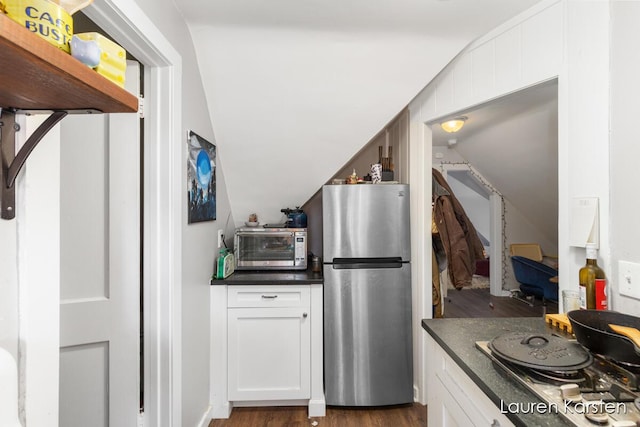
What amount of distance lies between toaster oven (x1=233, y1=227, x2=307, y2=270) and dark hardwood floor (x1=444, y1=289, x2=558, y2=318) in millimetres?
2283

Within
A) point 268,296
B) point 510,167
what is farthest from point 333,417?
point 510,167

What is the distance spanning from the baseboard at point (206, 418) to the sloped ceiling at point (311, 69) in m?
1.50

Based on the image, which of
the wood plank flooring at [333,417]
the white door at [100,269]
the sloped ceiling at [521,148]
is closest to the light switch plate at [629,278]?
the sloped ceiling at [521,148]

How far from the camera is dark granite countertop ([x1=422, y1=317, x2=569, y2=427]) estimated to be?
0.62 metres

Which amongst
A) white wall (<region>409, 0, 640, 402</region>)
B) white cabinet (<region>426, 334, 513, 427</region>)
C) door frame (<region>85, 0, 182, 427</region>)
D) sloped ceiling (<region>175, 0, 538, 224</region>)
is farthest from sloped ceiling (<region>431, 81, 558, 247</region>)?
door frame (<region>85, 0, 182, 427</region>)

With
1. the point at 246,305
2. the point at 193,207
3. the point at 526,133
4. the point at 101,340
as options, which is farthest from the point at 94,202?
the point at 526,133

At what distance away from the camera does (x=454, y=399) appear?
932 mm

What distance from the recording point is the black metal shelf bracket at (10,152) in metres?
0.55

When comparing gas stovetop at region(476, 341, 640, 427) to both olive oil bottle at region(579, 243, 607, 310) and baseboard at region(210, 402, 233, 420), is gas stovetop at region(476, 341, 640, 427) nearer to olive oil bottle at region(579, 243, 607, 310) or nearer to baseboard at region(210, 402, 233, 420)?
olive oil bottle at region(579, 243, 607, 310)

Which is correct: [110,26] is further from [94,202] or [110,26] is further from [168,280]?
[168,280]

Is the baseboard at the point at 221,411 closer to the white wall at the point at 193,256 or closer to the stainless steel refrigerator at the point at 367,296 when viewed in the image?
the white wall at the point at 193,256

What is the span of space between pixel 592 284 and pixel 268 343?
174 cm

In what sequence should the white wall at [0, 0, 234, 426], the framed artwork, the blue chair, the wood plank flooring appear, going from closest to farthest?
the white wall at [0, 0, 234, 426] < the framed artwork < the wood plank flooring < the blue chair

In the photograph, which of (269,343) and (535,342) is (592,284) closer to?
(535,342)
